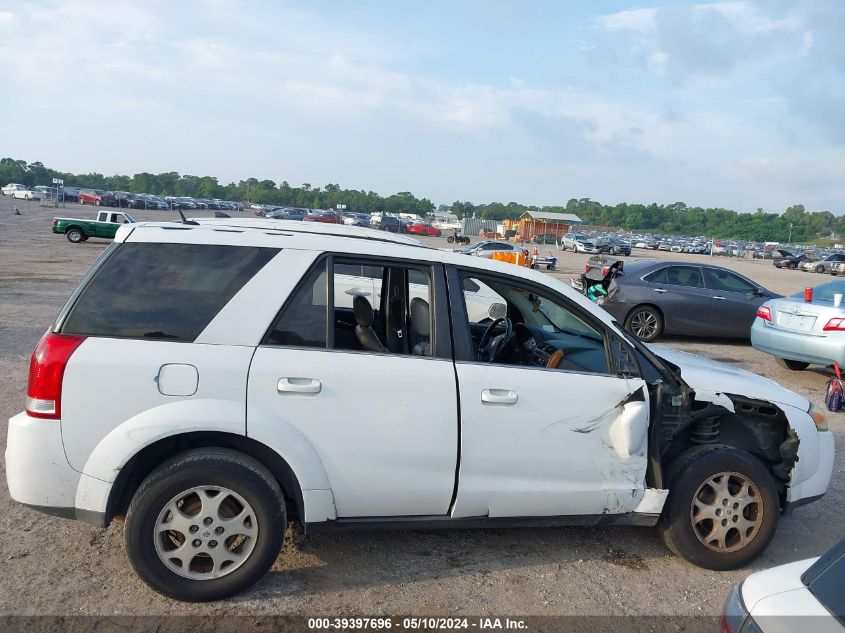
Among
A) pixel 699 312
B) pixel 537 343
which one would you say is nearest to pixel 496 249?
pixel 699 312

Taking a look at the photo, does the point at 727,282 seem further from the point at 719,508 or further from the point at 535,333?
the point at 719,508

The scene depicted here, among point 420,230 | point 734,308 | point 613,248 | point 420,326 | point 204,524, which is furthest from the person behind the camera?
point 420,230

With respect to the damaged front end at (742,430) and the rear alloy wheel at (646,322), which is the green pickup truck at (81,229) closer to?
the rear alloy wheel at (646,322)

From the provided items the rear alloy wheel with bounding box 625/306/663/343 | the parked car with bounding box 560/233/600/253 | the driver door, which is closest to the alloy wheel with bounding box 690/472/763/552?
the driver door

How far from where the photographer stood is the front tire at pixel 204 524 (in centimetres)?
331

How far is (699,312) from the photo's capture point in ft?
40.6

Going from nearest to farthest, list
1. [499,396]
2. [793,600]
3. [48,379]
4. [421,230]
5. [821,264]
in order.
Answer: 1. [793,600]
2. [48,379]
3. [499,396]
4. [821,264]
5. [421,230]

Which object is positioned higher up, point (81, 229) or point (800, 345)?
point (800, 345)

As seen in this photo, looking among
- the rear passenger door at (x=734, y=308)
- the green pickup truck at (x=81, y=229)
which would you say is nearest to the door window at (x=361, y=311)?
the rear passenger door at (x=734, y=308)

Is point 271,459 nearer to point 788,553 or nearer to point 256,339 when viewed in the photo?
point 256,339

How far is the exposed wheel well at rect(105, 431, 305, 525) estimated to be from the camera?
3402mm

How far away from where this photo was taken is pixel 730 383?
4.25 metres

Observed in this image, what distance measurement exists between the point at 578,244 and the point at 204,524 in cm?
5699

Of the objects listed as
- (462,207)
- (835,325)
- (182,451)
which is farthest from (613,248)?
(462,207)
